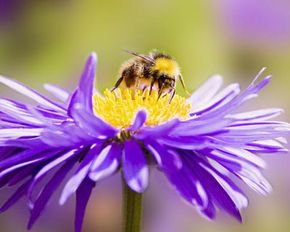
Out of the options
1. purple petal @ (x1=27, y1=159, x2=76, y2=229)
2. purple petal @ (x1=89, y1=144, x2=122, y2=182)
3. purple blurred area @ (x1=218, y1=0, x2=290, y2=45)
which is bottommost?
purple petal @ (x1=27, y1=159, x2=76, y2=229)

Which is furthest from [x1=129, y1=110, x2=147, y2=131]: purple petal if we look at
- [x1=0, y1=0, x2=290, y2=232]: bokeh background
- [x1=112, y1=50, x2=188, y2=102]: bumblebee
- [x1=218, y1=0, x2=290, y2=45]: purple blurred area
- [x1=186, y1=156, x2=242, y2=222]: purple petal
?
[x1=218, y1=0, x2=290, y2=45]: purple blurred area

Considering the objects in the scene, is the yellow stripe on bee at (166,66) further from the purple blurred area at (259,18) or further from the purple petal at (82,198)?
the purple blurred area at (259,18)

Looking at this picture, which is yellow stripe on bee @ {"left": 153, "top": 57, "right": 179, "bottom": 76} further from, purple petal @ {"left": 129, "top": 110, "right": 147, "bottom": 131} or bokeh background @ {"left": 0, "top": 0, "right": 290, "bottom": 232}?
bokeh background @ {"left": 0, "top": 0, "right": 290, "bottom": 232}

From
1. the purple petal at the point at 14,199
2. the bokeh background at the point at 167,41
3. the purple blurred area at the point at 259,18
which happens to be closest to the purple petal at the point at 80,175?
the purple petal at the point at 14,199

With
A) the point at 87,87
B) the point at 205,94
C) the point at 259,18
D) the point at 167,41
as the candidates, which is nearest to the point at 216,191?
the point at 87,87

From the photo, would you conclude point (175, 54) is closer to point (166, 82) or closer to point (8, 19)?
point (8, 19)

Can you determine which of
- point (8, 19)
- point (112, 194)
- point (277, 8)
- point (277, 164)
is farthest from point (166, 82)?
point (277, 8)

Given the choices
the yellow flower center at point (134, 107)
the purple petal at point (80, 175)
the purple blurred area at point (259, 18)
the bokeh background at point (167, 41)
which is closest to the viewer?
the purple petal at point (80, 175)
